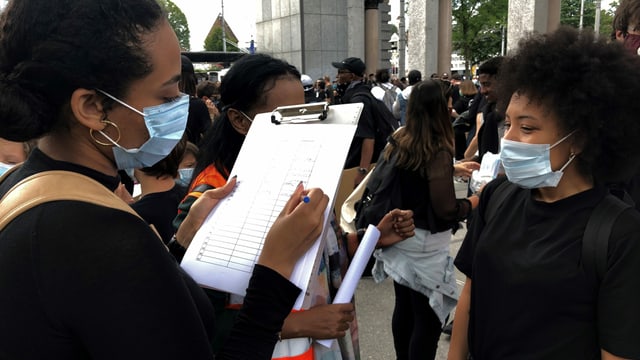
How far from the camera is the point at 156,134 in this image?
3.59 feet

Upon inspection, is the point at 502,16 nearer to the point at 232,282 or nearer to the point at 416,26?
the point at 416,26

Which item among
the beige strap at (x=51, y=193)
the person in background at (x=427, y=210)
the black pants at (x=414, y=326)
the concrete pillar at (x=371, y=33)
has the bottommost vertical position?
the black pants at (x=414, y=326)

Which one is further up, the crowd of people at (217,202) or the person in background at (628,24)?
the person in background at (628,24)

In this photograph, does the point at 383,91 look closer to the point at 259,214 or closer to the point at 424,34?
the point at 259,214

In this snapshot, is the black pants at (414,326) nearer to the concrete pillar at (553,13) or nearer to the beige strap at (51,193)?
the beige strap at (51,193)

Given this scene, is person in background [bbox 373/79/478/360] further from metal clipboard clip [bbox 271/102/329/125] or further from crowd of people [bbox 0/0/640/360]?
metal clipboard clip [bbox 271/102/329/125]

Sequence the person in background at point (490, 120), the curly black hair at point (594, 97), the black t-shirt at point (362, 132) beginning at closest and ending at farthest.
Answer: the curly black hair at point (594, 97)
the person in background at point (490, 120)
the black t-shirt at point (362, 132)

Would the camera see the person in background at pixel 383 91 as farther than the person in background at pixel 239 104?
Yes

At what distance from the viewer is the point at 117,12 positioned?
0.92m

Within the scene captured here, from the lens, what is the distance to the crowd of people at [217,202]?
2.62ft

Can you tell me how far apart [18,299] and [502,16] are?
4356cm

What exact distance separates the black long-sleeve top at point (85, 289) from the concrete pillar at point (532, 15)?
14.8m

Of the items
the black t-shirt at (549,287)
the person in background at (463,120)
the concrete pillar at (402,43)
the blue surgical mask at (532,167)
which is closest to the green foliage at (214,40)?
the concrete pillar at (402,43)

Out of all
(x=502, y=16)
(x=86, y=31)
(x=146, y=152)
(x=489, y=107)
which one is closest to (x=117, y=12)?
(x=86, y=31)
